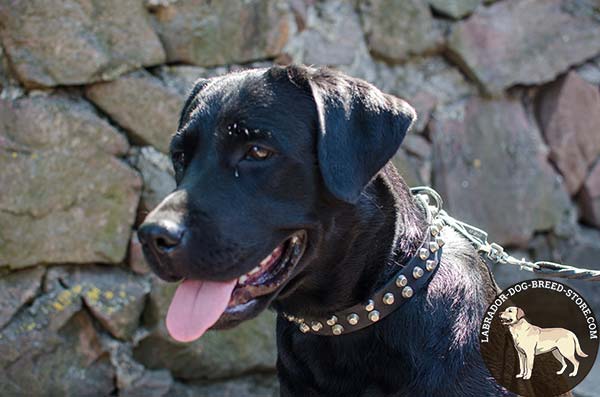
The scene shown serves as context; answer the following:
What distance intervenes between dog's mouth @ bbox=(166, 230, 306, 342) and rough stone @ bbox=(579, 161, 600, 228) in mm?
3073

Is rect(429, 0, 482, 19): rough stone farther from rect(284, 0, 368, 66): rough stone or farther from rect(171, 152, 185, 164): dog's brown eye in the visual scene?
rect(171, 152, 185, 164): dog's brown eye

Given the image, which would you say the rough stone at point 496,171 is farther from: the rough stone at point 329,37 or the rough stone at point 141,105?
the rough stone at point 141,105

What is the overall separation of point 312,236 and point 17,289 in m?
1.68

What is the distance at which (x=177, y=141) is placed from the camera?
250 cm

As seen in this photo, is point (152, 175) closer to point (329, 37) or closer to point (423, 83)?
point (329, 37)

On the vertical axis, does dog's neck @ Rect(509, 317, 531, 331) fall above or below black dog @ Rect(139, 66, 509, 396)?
below

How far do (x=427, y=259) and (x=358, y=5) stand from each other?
222 centimetres

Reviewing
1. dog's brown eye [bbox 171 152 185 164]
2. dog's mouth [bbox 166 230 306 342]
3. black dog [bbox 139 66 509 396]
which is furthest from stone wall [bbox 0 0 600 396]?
dog's mouth [bbox 166 230 306 342]

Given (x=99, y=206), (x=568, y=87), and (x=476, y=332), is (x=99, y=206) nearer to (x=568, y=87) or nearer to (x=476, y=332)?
(x=476, y=332)

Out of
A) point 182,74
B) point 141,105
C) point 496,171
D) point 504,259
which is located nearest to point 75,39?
point 141,105

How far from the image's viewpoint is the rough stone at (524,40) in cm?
454

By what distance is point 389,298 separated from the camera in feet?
7.57

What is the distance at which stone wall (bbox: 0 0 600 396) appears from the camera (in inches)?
137

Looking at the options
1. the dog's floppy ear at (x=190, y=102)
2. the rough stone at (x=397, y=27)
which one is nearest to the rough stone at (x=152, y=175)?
the dog's floppy ear at (x=190, y=102)
